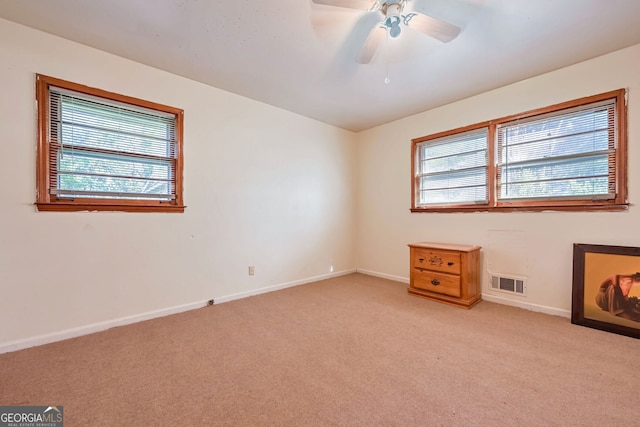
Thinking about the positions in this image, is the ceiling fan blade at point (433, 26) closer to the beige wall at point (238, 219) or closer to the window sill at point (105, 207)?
the beige wall at point (238, 219)

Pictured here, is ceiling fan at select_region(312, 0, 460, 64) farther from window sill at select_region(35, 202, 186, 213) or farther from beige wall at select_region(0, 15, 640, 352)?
window sill at select_region(35, 202, 186, 213)

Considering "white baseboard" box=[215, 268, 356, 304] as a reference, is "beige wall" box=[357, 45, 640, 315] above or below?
above

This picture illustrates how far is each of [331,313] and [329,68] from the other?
8.42 ft

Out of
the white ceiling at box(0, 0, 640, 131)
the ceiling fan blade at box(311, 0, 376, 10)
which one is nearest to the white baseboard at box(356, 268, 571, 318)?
the white ceiling at box(0, 0, 640, 131)

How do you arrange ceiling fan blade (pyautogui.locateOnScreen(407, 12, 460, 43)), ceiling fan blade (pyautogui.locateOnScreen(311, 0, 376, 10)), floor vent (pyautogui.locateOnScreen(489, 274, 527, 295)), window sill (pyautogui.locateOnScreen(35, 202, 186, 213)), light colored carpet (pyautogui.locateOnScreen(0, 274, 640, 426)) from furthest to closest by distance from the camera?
floor vent (pyautogui.locateOnScreen(489, 274, 527, 295))
window sill (pyautogui.locateOnScreen(35, 202, 186, 213))
ceiling fan blade (pyautogui.locateOnScreen(407, 12, 460, 43))
ceiling fan blade (pyautogui.locateOnScreen(311, 0, 376, 10))
light colored carpet (pyautogui.locateOnScreen(0, 274, 640, 426))

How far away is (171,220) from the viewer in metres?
2.88

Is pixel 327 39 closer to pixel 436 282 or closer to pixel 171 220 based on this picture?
pixel 171 220

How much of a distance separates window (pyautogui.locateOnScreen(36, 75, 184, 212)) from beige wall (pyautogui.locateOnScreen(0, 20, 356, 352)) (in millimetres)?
82

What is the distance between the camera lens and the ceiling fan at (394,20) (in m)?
1.77

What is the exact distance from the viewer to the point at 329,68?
2.72m

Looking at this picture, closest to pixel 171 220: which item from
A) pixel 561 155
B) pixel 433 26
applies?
pixel 433 26

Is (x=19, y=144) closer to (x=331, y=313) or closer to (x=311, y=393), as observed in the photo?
(x=311, y=393)

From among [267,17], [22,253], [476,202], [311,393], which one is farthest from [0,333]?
[476,202]

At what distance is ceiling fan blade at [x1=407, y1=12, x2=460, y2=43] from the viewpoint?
1817mm
